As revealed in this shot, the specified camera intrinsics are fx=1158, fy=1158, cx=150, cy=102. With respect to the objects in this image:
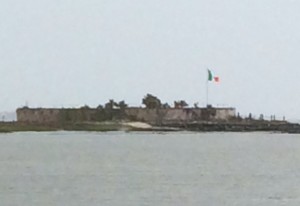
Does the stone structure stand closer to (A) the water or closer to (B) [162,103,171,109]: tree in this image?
(B) [162,103,171,109]: tree

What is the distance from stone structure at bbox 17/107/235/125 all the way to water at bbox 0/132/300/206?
31634 mm

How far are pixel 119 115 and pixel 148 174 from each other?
246ft

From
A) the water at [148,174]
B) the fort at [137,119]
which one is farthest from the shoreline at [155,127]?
the water at [148,174]

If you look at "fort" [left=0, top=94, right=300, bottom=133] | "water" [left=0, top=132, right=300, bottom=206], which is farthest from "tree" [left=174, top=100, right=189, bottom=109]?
"water" [left=0, top=132, right=300, bottom=206]

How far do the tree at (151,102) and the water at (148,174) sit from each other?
34.5m

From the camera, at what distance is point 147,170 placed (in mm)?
62375

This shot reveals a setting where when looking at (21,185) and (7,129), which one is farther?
(7,129)

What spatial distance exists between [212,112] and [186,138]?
19072 mm

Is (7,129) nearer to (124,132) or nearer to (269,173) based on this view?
(124,132)

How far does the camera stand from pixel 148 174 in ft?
193

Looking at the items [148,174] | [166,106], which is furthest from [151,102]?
[148,174]

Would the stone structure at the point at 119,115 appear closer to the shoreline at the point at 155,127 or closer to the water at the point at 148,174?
the shoreline at the point at 155,127

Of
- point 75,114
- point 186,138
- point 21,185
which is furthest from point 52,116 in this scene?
point 21,185

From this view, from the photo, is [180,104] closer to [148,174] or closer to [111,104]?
[111,104]
